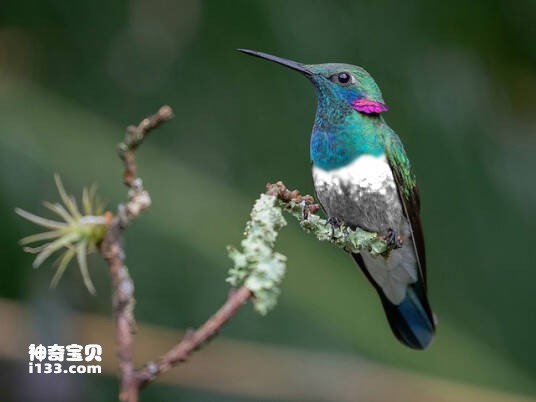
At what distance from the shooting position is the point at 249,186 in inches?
85.8

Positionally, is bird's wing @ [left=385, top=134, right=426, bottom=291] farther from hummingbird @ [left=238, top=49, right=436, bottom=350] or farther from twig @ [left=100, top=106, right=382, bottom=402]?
twig @ [left=100, top=106, right=382, bottom=402]

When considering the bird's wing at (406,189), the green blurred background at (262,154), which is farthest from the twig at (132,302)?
the green blurred background at (262,154)

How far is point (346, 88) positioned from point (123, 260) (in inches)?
43.9

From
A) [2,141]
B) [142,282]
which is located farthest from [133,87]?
[142,282]

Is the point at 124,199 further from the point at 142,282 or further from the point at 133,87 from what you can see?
the point at 133,87

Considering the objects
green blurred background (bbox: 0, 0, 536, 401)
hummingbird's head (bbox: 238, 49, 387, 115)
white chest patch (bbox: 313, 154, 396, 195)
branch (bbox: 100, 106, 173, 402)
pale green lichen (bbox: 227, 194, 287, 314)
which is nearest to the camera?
branch (bbox: 100, 106, 173, 402)

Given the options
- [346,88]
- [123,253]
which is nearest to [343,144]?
[346,88]

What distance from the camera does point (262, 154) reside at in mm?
2258

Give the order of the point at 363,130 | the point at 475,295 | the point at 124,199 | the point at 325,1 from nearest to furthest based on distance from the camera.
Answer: the point at 363,130 < the point at 124,199 < the point at 475,295 < the point at 325,1

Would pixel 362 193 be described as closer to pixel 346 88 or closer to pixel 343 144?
pixel 343 144

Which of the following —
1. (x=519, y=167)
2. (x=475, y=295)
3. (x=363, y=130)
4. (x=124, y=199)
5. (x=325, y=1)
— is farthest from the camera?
(x=325, y=1)

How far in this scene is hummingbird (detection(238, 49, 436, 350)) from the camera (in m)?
1.48

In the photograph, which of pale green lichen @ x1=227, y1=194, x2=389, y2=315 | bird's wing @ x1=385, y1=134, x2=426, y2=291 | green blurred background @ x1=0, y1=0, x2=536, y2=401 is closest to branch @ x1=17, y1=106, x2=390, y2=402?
pale green lichen @ x1=227, y1=194, x2=389, y2=315

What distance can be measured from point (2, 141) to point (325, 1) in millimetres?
1051
